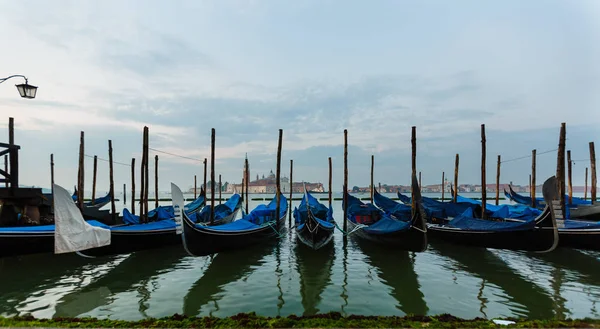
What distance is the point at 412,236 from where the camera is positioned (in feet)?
28.3

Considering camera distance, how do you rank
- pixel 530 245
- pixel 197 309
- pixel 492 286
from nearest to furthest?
pixel 197 309 → pixel 492 286 → pixel 530 245

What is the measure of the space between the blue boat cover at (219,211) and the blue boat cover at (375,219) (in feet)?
20.3

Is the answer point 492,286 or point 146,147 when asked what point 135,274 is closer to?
point 146,147

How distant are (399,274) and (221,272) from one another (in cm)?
440

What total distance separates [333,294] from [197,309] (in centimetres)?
259

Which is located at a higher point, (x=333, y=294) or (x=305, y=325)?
(x=305, y=325)

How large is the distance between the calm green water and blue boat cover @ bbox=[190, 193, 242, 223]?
13.7 feet

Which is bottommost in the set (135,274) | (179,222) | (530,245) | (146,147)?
(135,274)

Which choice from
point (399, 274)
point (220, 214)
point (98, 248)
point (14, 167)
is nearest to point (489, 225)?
point (399, 274)

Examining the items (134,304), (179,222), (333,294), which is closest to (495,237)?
(333,294)

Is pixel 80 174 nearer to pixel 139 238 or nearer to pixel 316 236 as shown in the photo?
pixel 139 238

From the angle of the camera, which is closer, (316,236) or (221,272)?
(221,272)

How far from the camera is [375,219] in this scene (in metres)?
13.9

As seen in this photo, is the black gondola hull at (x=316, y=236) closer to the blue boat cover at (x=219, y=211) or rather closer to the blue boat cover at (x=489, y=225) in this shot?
the blue boat cover at (x=489, y=225)
